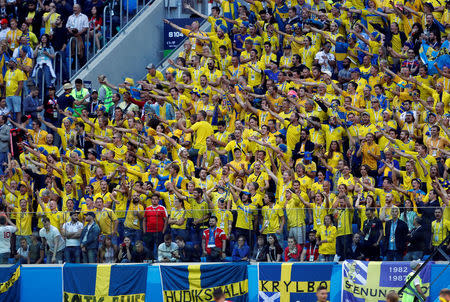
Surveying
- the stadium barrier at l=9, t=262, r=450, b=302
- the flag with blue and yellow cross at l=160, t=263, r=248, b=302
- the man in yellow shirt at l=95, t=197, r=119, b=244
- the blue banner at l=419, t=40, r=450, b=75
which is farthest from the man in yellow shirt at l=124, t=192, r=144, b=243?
the blue banner at l=419, t=40, r=450, b=75

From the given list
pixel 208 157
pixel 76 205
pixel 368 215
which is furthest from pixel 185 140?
pixel 368 215

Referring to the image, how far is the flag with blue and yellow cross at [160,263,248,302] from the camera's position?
64.7ft

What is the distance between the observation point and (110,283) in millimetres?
20188

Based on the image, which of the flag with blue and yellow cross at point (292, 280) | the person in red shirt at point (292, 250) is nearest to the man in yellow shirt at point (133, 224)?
the flag with blue and yellow cross at point (292, 280)

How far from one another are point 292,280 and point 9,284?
5.54 metres

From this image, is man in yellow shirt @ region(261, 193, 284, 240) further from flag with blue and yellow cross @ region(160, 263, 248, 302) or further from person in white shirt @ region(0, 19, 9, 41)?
person in white shirt @ region(0, 19, 9, 41)

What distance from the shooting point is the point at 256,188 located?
21.7 m

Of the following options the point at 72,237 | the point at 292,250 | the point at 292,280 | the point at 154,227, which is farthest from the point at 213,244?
the point at 72,237

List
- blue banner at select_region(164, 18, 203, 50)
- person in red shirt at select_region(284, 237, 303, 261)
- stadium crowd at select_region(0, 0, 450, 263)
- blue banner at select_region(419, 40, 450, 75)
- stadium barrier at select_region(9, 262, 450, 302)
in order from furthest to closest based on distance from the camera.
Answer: blue banner at select_region(164, 18, 203, 50) < blue banner at select_region(419, 40, 450, 75) < stadium crowd at select_region(0, 0, 450, 263) < person in red shirt at select_region(284, 237, 303, 261) < stadium barrier at select_region(9, 262, 450, 302)

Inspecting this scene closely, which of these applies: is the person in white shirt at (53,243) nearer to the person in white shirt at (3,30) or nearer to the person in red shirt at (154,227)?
the person in red shirt at (154,227)

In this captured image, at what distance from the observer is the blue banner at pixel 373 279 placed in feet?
61.2

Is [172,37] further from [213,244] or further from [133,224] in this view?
[213,244]

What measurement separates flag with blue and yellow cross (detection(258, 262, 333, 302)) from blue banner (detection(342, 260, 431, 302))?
0.39 meters

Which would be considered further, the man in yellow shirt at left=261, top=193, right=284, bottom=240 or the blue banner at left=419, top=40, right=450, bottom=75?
the blue banner at left=419, top=40, right=450, bottom=75
